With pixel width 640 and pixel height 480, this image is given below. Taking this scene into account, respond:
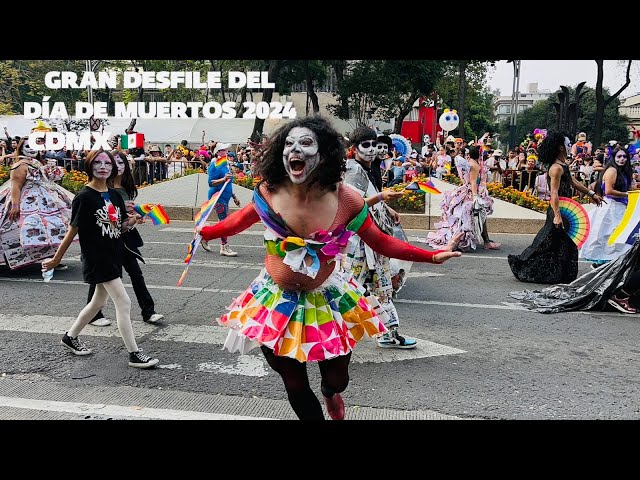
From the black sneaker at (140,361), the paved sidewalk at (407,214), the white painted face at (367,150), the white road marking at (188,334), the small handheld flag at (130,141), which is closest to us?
the black sneaker at (140,361)

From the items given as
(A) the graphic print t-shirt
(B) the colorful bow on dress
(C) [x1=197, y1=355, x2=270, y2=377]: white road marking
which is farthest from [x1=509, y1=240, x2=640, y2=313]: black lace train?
(A) the graphic print t-shirt

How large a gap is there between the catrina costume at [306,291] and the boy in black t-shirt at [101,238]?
1.69m

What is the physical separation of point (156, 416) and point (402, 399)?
5.49 ft

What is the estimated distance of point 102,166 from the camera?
16.1ft

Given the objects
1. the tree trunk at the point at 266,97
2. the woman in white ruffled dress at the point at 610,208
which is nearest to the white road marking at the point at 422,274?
the woman in white ruffled dress at the point at 610,208

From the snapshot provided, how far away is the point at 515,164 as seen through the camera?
19141 mm

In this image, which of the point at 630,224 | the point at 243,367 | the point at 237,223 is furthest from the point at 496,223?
the point at 237,223

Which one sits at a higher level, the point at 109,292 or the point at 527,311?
the point at 109,292

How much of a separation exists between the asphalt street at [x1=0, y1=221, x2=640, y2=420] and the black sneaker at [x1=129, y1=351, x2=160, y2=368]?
56 mm

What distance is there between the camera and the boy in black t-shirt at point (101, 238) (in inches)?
192

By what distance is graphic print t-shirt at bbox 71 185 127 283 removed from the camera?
4.86m

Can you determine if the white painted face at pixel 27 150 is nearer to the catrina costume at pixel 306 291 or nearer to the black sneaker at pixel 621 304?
the catrina costume at pixel 306 291
